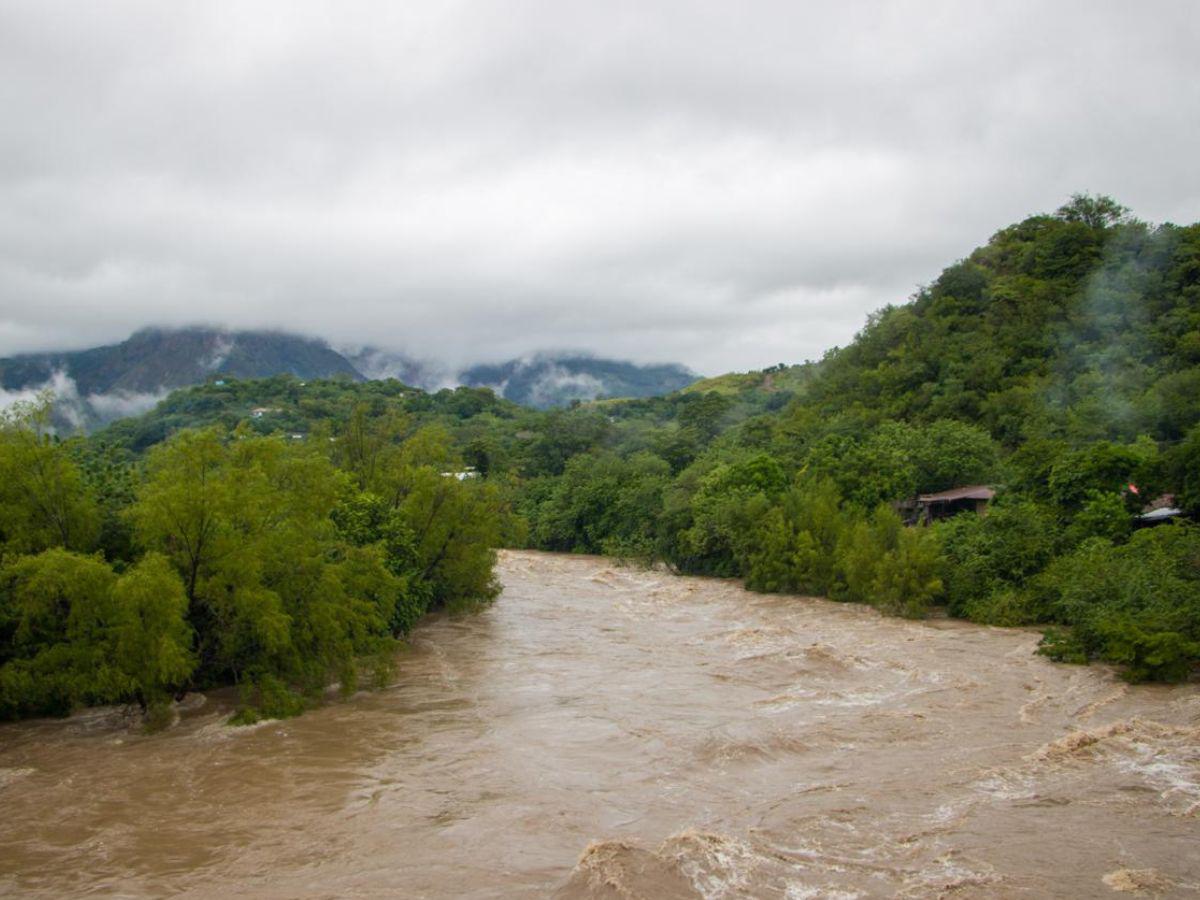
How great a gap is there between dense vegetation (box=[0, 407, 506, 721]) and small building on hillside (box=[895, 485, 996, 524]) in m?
23.9

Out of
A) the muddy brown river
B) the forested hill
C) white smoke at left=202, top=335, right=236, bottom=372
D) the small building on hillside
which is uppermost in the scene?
white smoke at left=202, top=335, right=236, bottom=372

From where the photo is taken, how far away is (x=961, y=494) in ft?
114

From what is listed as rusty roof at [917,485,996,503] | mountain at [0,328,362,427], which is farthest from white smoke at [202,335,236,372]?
rusty roof at [917,485,996,503]

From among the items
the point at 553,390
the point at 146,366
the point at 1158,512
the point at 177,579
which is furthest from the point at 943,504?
the point at 553,390

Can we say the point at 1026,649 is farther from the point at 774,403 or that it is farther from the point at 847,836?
the point at 774,403

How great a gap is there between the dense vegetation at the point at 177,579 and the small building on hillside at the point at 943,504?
78.6 ft

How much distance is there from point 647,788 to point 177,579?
8.67 meters

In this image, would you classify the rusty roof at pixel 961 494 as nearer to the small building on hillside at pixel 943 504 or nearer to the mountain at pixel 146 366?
the small building on hillside at pixel 943 504

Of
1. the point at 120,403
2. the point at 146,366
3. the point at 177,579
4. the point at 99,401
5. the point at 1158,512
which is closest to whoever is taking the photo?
the point at 177,579

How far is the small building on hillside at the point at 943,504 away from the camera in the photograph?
34.7 m

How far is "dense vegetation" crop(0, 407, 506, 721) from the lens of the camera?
48.5ft

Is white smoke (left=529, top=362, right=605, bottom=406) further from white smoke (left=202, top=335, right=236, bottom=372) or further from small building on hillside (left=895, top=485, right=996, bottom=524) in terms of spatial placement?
small building on hillside (left=895, top=485, right=996, bottom=524)

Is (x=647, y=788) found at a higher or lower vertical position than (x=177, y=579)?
lower

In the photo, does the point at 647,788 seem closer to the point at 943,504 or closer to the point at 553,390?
the point at 943,504
